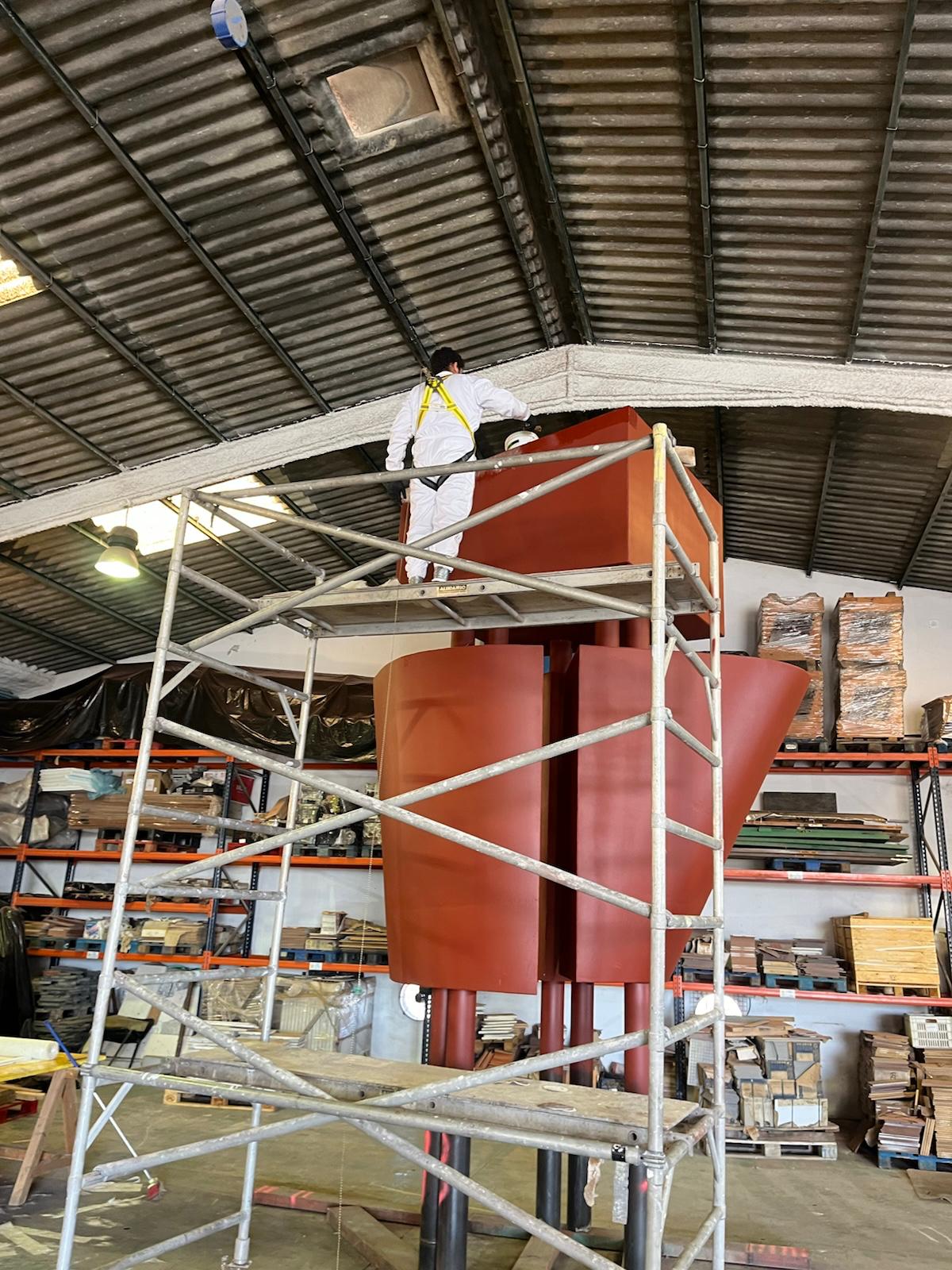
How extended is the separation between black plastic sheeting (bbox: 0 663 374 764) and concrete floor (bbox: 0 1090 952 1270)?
4765 mm

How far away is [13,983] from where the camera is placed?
38.8ft

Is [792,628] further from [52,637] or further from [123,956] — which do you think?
[52,637]

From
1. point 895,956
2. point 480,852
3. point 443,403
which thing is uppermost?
point 443,403

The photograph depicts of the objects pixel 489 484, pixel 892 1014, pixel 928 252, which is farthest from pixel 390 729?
pixel 892 1014

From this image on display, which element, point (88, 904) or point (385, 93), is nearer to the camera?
point (385, 93)

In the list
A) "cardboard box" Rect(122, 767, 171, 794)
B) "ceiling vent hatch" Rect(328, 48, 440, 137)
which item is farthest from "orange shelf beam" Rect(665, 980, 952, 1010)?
"ceiling vent hatch" Rect(328, 48, 440, 137)

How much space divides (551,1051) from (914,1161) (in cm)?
585

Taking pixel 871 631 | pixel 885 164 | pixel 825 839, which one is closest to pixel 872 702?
pixel 871 631

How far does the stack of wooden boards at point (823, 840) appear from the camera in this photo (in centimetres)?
1021

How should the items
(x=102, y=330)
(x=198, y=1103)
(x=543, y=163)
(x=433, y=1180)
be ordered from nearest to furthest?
(x=433, y=1180)
(x=543, y=163)
(x=102, y=330)
(x=198, y=1103)

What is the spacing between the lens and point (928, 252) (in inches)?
259

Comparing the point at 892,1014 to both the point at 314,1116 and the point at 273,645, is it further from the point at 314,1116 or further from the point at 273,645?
the point at 273,645

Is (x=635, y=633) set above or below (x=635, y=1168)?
above

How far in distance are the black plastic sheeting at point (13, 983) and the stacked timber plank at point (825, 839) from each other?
9.46 metres
